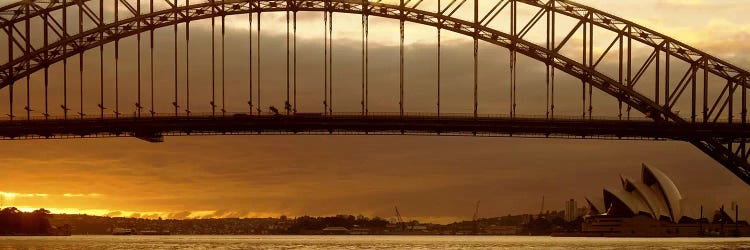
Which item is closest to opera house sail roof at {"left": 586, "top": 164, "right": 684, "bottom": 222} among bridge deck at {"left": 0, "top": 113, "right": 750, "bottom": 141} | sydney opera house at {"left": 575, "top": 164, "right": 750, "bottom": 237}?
sydney opera house at {"left": 575, "top": 164, "right": 750, "bottom": 237}

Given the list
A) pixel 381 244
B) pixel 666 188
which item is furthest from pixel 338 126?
pixel 666 188

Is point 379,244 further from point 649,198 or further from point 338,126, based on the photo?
point 338,126

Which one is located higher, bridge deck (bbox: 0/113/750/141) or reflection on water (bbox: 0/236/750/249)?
bridge deck (bbox: 0/113/750/141)

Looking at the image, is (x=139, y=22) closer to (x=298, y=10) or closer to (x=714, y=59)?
(x=298, y=10)

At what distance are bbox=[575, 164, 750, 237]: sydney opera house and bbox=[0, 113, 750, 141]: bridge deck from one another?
6788 cm

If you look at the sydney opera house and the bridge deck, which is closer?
the bridge deck

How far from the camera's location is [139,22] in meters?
87.2

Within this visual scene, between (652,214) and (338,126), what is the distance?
291ft

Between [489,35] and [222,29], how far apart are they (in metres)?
18.4

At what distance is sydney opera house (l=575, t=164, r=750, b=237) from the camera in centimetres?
16138

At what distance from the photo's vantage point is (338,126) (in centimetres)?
8438

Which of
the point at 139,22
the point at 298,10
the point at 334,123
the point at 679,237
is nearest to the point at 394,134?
the point at 334,123

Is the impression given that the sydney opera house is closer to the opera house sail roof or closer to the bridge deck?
the opera house sail roof

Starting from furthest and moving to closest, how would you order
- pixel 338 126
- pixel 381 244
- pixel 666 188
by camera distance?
pixel 666 188 < pixel 381 244 < pixel 338 126
